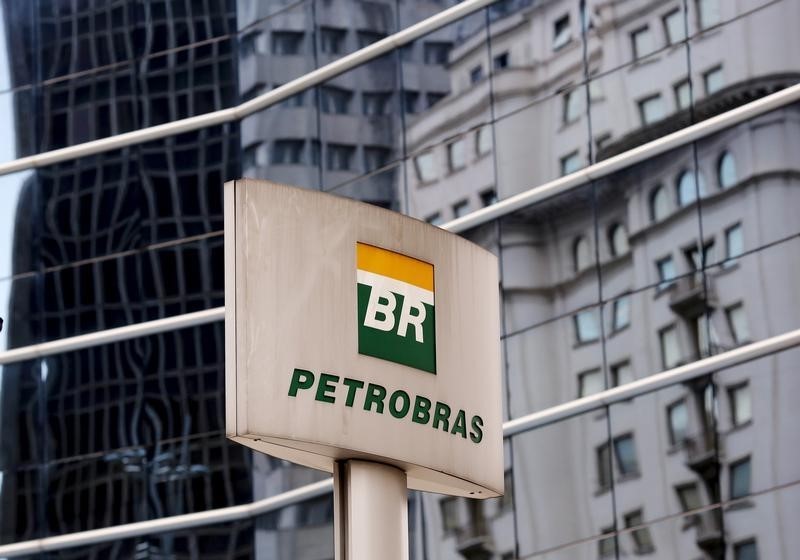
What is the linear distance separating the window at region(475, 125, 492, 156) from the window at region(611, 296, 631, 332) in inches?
148

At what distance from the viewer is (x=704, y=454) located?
26.5 m

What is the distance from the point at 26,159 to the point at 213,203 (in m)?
3.77

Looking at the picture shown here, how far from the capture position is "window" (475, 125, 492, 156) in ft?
100

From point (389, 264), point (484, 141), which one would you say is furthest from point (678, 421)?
point (389, 264)

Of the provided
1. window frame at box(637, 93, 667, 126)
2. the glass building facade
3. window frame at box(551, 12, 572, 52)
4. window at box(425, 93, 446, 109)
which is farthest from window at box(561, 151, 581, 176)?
window at box(425, 93, 446, 109)

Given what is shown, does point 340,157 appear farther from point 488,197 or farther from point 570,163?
point 570,163

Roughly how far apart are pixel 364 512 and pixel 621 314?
1974 centimetres

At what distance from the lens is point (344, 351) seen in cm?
861

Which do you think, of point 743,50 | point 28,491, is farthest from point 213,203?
point 743,50

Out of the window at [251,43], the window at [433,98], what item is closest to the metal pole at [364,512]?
the window at [433,98]

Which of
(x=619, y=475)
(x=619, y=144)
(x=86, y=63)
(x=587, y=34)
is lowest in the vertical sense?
(x=619, y=475)

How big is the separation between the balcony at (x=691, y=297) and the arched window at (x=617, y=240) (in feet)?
3.86

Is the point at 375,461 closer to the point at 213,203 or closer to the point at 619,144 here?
the point at 619,144

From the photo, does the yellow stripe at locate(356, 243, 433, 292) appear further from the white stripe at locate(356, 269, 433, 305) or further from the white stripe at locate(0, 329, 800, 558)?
the white stripe at locate(0, 329, 800, 558)
